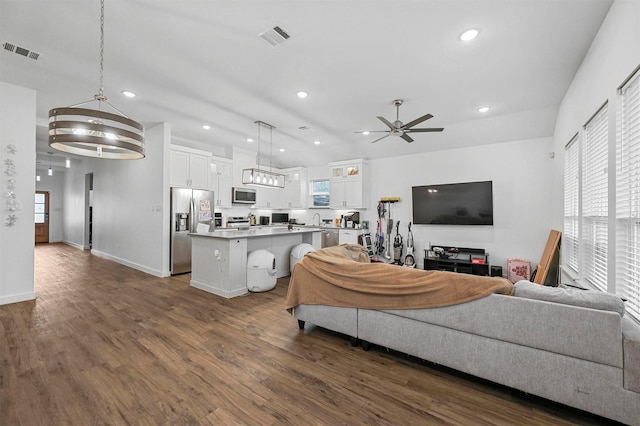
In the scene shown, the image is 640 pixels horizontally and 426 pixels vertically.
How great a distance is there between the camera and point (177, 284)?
479cm

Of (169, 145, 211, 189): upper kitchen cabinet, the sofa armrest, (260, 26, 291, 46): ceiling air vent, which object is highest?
(260, 26, 291, 46): ceiling air vent

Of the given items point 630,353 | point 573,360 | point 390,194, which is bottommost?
point 573,360

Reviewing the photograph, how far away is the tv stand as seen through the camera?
17.6ft

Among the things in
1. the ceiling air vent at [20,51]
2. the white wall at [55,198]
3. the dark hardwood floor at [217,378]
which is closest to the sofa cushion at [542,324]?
the dark hardwood floor at [217,378]

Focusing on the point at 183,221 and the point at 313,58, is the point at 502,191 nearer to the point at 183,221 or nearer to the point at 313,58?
the point at 313,58

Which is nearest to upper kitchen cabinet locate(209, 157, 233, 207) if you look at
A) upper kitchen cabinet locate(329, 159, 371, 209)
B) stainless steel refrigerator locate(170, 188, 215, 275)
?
stainless steel refrigerator locate(170, 188, 215, 275)

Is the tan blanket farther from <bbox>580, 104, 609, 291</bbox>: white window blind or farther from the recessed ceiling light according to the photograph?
the recessed ceiling light

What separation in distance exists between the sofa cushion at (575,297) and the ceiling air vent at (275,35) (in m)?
3.04

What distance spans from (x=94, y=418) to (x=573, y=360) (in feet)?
10.0

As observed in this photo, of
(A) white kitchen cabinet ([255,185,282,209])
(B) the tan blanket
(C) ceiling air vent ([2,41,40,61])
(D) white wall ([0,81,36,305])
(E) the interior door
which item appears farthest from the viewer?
(E) the interior door

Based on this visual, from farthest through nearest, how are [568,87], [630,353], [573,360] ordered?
[568,87]
[573,360]
[630,353]

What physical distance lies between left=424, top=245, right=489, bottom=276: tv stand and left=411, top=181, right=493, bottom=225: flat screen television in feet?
1.96

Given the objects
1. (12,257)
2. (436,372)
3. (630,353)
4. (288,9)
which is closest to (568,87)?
(630,353)

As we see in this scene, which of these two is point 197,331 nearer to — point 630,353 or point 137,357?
point 137,357
